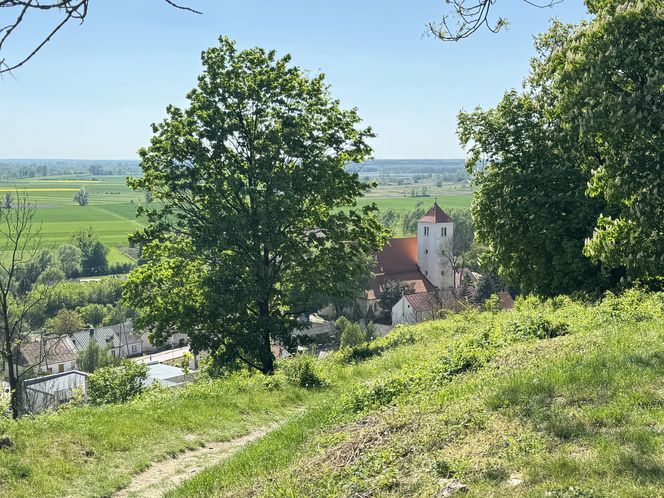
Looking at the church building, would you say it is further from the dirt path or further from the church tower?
the dirt path

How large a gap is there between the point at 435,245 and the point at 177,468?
79.7 m

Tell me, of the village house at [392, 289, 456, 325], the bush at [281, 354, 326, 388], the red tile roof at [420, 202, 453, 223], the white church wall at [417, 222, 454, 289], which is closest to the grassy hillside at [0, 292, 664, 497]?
the bush at [281, 354, 326, 388]

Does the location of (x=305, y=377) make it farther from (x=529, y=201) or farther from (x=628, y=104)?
(x=529, y=201)

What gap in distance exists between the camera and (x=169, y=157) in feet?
62.6

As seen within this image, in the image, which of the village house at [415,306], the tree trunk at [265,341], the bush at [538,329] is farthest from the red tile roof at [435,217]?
the bush at [538,329]

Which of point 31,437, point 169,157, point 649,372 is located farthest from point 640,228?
point 169,157

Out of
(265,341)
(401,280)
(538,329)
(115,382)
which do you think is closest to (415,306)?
(401,280)

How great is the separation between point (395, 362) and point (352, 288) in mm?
7308

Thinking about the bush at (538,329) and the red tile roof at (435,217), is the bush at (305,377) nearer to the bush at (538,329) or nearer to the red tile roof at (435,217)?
the bush at (538,329)

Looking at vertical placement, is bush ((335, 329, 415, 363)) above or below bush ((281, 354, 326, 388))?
below

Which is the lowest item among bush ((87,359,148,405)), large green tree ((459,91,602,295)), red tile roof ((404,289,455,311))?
red tile roof ((404,289,455,311))

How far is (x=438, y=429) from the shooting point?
652cm

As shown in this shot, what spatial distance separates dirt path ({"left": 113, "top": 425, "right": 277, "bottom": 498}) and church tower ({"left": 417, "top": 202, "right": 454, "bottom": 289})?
76821 mm

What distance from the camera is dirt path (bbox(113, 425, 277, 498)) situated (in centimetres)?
821
